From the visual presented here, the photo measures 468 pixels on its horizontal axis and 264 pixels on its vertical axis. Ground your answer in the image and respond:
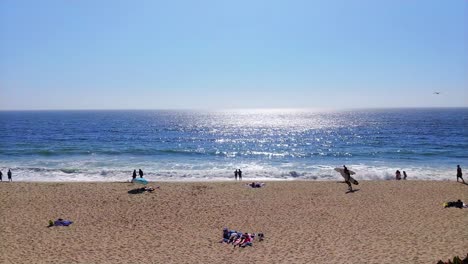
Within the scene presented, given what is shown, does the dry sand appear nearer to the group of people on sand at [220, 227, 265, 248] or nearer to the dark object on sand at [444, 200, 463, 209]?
the group of people on sand at [220, 227, 265, 248]

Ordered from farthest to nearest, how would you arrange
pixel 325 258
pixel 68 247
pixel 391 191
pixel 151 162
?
pixel 151 162
pixel 391 191
pixel 68 247
pixel 325 258

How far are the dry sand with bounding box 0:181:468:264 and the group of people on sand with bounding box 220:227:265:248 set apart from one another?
42 centimetres

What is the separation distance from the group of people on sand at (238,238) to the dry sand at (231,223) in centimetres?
42

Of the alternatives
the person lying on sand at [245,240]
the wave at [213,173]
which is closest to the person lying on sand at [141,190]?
the wave at [213,173]

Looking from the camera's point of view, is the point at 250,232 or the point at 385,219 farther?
the point at 385,219

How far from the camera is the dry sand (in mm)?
13836

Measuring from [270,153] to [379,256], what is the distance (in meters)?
40.2

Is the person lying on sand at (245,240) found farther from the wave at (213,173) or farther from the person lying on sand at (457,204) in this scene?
the wave at (213,173)

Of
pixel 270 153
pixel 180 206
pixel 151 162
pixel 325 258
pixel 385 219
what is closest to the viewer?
pixel 325 258

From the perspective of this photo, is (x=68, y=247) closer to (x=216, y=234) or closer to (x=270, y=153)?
(x=216, y=234)

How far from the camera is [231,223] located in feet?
59.2

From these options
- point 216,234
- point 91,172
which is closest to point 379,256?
point 216,234

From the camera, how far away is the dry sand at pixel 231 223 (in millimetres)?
13836

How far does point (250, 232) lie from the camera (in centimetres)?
1667
